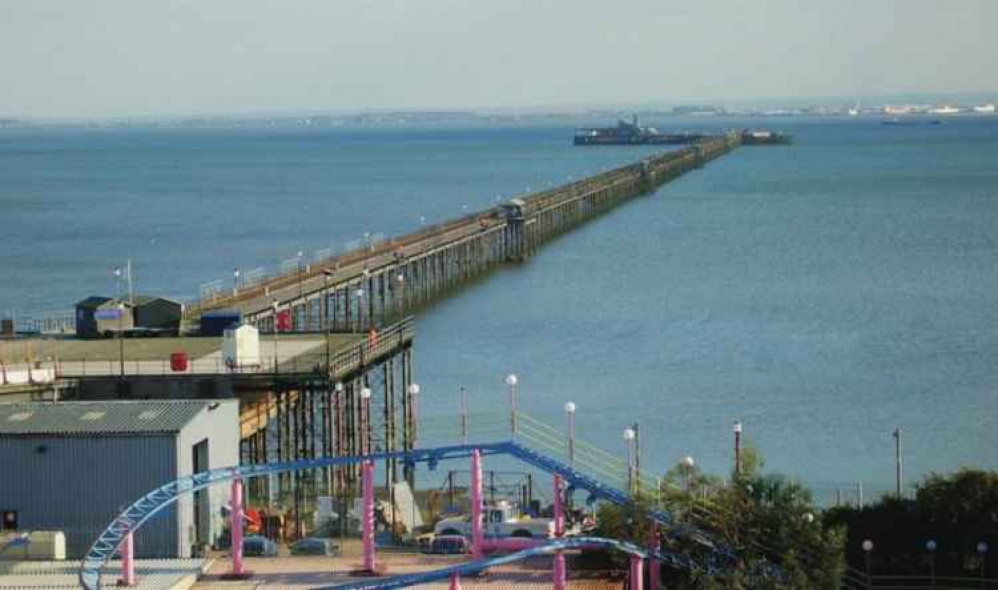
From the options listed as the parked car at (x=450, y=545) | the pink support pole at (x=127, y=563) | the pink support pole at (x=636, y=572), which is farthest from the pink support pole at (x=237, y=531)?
the pink support pole at (x=636, y=572)

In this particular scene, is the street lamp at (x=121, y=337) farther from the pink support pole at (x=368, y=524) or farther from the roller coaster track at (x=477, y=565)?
the roller coaster track at (x=477, y=565)

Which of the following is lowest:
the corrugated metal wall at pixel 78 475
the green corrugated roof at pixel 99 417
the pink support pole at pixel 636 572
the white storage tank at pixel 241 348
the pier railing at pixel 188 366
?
the pink support pole at pixel 636 572

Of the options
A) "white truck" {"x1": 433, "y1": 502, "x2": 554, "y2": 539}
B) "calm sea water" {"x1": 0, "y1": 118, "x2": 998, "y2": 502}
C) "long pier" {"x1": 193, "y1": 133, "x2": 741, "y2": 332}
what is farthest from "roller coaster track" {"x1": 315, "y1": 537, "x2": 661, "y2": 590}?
"long pier" {"x1": 193, "y1": 133, "x2": 741, "y2": 332}

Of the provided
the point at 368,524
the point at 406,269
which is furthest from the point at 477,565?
the point at 406,269

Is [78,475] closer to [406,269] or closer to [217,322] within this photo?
[217,322]

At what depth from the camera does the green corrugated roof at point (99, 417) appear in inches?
1138

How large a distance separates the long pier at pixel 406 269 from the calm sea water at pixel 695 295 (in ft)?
4.66

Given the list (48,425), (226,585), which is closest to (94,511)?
(48,425)

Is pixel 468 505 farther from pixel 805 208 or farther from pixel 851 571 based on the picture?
pixel 805 208

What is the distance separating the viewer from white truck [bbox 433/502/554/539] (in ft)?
94.4

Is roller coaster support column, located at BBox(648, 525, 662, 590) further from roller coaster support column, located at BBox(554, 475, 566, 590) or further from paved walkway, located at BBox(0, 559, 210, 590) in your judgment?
paved walkway, located at BBox(0, 559, 210, 590)

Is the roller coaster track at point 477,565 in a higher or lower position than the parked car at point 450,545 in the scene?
Result: higher

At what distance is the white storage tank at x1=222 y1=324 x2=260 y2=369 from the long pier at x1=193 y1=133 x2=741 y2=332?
328 inches

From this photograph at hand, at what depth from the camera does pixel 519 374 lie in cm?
5147
